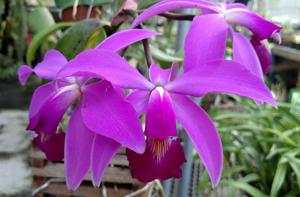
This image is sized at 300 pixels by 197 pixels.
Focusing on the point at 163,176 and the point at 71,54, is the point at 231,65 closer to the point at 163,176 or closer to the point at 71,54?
the point at 163,176

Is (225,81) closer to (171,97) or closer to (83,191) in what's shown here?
(171,97)

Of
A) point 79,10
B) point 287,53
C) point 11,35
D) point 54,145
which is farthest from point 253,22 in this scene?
point 287,53

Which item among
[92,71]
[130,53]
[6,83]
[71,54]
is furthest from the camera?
[6,83]

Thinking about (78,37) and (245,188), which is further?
(245,188)

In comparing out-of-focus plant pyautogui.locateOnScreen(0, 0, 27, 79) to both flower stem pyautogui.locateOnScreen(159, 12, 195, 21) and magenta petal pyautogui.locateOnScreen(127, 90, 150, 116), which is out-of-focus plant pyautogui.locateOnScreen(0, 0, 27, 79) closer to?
flower stem pyautogui.locateOnScreen(159, 12, 195, 21)

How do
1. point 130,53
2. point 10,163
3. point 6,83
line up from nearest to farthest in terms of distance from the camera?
point 130,53, point 10,163, point 6,83

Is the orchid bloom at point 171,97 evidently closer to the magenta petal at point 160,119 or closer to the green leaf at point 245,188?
the magenta petal at point 160,119

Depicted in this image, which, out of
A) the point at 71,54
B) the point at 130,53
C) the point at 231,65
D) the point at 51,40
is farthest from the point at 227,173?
the point at 51,40
